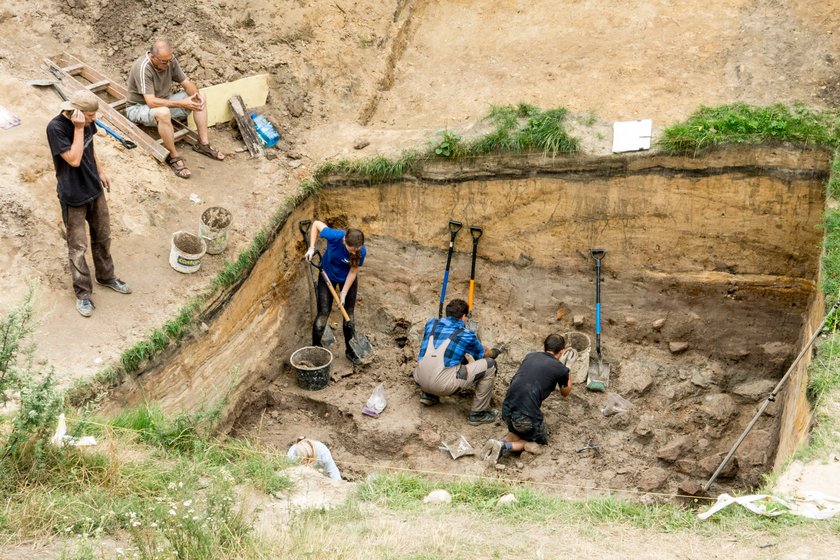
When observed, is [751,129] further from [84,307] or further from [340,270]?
[84,307]

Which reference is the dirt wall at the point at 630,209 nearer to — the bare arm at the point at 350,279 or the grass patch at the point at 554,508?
the bare arm at the point at 350,279

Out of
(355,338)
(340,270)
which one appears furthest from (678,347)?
(340,270)

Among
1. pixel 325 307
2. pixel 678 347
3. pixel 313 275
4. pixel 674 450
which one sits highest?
pixel 313 275

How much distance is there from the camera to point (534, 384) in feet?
25.7

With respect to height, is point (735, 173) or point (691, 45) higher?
point (691, 45)

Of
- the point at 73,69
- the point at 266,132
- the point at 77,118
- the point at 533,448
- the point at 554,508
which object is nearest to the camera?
the point at 554,508

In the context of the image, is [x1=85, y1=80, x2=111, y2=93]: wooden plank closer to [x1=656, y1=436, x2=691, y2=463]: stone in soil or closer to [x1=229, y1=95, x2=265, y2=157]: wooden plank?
[x1=229, y1=95, x2=265, y2=157]: wooden plank

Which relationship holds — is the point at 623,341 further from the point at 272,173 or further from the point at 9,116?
the point at 9,116

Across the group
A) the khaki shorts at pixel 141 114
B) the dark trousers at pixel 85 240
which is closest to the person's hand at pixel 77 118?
the dark trousers at pixel 85 240

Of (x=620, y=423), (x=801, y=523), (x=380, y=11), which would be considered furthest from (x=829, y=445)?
(x=380, y=11)

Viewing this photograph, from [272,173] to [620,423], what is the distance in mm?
4155

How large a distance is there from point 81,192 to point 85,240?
0.44 metres

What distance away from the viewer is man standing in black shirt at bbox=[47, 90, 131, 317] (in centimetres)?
686

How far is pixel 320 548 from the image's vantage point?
5238 millimetres
